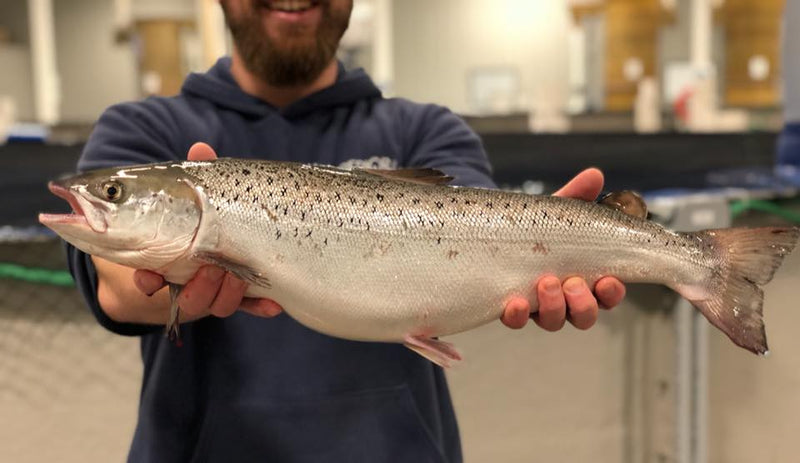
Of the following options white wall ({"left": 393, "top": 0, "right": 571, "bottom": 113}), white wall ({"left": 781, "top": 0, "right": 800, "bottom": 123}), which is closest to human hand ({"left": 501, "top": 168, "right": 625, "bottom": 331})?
white wall ({"left": 781, "top": 0, "right": 800, "bottom": 123})

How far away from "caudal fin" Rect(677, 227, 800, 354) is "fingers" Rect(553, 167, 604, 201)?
0.15 metres

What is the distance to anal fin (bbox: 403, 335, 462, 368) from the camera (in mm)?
958

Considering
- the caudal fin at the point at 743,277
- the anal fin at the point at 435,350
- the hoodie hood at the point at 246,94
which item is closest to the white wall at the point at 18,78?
the hoodie hood at the point at 246,94

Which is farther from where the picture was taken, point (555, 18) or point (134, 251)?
point (555, 18)

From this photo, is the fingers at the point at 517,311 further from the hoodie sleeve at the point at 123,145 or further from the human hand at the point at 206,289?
the hoodie sleeve at the point at 123,145

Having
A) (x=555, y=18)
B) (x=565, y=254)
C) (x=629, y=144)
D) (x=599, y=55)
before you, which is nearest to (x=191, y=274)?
(x=565, y=254)

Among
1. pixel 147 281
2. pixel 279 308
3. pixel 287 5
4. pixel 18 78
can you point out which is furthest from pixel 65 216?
pixel 18 78

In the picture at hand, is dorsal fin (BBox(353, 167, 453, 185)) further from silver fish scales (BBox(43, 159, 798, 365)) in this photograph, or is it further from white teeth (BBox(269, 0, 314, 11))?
white teeth (BBox(269, 0, 314, 11))

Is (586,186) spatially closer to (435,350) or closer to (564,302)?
(564,302)

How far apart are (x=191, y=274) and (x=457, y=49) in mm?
5357

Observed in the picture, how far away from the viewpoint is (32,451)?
149 cm

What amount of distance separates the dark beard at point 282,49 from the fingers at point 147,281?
466 millimetres

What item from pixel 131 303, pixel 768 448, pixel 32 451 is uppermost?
pixel 131 303

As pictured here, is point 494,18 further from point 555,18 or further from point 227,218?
point 227,218
